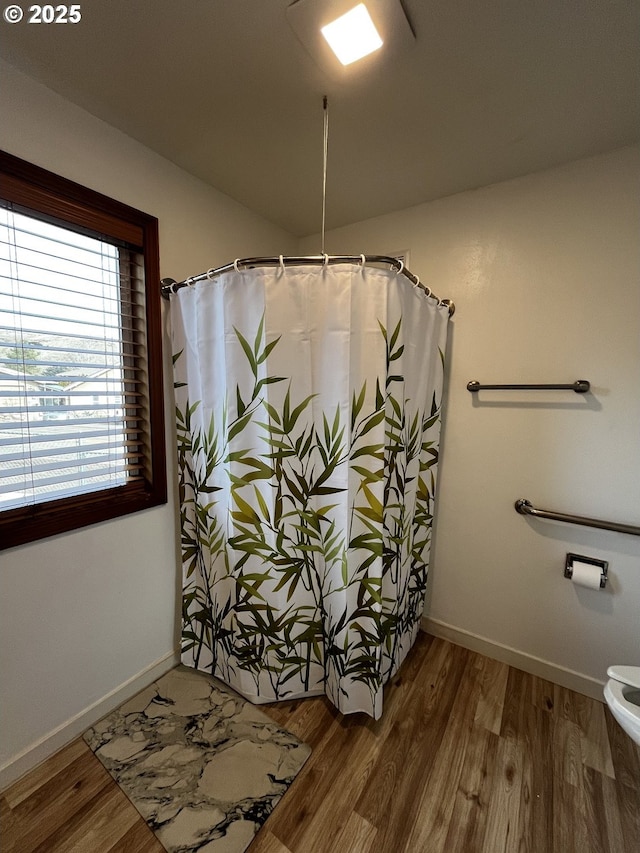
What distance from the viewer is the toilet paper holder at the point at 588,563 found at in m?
1.40

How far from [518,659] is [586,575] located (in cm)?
60

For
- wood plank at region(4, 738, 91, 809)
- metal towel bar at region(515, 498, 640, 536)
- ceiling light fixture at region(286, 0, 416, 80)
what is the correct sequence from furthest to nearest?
metal towel bar at region(515, 498, 640, 536)
wood plank at region(4, 738, 91, 809)
ceiling light fixture at region(286, 0, 416, 80)

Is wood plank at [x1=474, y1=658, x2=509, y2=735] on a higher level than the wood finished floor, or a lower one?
lower

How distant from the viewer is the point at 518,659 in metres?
1.67

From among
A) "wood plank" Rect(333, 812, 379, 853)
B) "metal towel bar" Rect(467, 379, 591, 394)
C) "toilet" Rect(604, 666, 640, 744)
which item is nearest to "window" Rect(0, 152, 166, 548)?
"wood plank" Rect(333, 812, 379, 853)

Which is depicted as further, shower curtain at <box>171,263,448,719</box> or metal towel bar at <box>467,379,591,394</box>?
metal towel bar at <box>467,379,591,394</box>

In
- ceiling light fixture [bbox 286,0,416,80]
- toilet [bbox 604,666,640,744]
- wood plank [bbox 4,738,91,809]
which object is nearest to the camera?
ceiling light fixture [bbox 286,0,416,80]

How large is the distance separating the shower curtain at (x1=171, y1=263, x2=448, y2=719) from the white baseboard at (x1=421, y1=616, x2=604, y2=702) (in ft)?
1.59

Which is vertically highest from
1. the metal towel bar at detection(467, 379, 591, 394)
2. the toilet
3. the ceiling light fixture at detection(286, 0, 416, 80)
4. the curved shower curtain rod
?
the ceiling light fixture at detection(286, 0, 416, 80)

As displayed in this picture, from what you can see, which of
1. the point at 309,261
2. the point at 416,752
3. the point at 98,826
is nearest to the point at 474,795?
the point at 416,752

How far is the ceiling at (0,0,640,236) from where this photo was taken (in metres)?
0.91

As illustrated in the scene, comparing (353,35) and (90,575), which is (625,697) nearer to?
(90,575)

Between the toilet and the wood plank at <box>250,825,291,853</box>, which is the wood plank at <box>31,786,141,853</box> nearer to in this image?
the wood plank at <box>250,825,291,853</box>

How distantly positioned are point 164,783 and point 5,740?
560 millimetres
